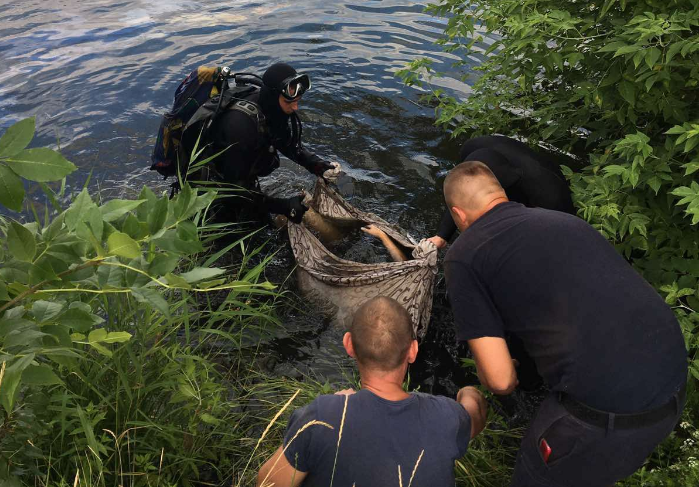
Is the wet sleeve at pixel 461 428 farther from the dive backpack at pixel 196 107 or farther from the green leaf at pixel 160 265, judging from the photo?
the dive backpack at pixel 196 107

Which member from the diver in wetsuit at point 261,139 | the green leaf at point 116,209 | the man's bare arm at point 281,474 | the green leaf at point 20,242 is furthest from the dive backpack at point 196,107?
the green leaf at point 20,242

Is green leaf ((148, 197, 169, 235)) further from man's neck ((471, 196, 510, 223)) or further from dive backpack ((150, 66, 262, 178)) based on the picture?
dive backpack ((150, 66, 262, 178))

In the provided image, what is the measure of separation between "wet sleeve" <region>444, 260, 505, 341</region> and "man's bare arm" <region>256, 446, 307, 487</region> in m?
0.95

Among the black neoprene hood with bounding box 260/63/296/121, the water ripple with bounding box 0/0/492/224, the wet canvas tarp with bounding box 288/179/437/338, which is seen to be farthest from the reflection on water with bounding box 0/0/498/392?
the black neoprene hood with bounding box 260/63/296/121

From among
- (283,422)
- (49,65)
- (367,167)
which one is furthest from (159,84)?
(283,422)

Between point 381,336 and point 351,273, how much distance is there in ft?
6.12

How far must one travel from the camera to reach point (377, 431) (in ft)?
6.45

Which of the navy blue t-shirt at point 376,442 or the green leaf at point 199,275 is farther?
the navy blue t-shirt at point 376,442

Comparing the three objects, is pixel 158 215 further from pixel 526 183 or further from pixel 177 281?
pixel 526 183

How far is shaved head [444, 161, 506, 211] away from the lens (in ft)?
8.68

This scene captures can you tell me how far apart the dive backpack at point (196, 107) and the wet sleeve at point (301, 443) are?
2.88 m

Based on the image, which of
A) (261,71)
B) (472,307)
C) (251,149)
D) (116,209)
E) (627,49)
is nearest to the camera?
(116,209)

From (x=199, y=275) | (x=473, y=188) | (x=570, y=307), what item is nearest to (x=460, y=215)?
(x=473, y=188)

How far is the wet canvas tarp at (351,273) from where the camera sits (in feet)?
12.2
